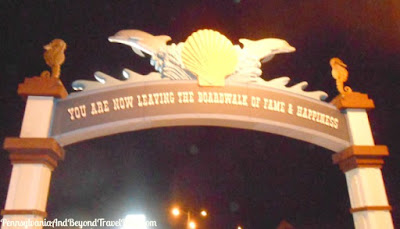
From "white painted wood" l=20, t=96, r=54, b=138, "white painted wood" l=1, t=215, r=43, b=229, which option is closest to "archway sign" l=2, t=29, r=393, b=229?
"white painted wood" l=20, t=96, r=54, b=138

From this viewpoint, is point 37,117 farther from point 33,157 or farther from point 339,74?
point 339,74

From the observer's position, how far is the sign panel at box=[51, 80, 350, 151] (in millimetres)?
4953

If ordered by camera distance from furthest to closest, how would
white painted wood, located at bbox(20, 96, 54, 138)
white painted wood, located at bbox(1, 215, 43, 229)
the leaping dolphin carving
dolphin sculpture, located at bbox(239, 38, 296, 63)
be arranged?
1. dolphin sculpture, located at bbox(239, 38, 296, 63)
2. the leaping dolphin carving
3. white painted wood, located at bbox(20, 96, 54, 138)
4. white painted wood, located at bbox(1, 215, 43, 229)

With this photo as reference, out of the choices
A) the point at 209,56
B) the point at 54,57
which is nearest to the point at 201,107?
the point at 209,56

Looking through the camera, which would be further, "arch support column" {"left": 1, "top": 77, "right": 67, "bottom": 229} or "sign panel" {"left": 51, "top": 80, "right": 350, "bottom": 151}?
"sign panel" {"left": 51, "top": 80, "right": 350, "bottom": 151}

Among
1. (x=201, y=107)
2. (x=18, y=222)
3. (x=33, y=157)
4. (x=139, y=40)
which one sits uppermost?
(x=139, y=40)

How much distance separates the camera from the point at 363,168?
532 centimetres

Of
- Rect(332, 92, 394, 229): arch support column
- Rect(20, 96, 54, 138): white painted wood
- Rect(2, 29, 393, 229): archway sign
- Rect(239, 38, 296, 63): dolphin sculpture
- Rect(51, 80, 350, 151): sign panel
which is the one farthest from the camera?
Rect(239, 38, 296, 63): dolphin sculpture

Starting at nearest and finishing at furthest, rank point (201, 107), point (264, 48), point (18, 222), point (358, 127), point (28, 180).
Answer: point (18, 222) → point (28, 180) → point (201, 107) → point (358, 127) → point (264, 48)

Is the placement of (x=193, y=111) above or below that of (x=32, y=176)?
above

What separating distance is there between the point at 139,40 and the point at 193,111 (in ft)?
4.48

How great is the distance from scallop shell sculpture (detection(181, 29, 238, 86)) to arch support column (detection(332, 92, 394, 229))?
1829 millimetres

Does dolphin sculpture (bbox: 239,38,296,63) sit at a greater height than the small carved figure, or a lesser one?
greater

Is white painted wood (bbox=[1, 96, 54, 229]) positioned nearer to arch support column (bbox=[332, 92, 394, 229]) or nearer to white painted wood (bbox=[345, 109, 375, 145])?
arch support column (bbox=[332, 92, 394, 229])
